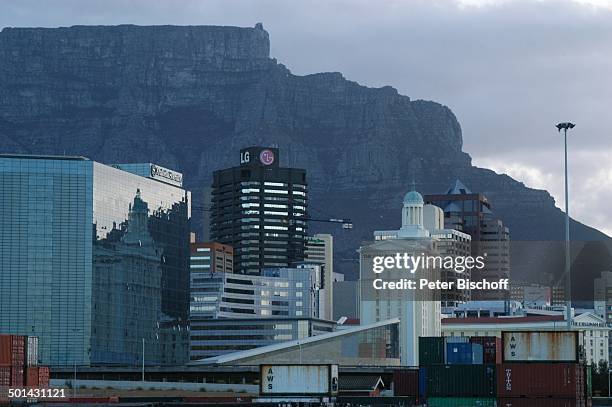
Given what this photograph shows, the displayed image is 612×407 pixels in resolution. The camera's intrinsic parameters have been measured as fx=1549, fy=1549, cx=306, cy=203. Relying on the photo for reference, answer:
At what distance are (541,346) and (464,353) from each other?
19964 millimetres

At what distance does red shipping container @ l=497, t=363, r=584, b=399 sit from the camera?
169500mm

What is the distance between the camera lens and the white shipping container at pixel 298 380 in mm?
170250

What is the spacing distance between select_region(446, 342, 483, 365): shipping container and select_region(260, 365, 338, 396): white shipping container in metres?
23.7

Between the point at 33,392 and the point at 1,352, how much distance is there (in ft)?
23.0

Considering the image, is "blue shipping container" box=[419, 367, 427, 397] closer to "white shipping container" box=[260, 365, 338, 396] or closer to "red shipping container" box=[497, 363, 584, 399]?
"red shipping container" box=[497, 363, 584, 399]

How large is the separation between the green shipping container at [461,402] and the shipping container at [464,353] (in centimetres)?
695

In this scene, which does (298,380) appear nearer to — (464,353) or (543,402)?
(543,402)

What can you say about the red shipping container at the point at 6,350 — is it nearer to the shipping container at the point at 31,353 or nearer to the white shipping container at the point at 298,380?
the shipping container at the point at 31,353

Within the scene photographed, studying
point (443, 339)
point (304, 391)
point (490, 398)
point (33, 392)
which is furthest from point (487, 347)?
point (33, 392)

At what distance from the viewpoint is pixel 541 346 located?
568 feet

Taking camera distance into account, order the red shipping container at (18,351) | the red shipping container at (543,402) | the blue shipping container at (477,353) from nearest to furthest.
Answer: the red shipping container at (543,402)
the red shipping container at (18,351)
the blue shipping container at (477,353)

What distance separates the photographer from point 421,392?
19075 cm

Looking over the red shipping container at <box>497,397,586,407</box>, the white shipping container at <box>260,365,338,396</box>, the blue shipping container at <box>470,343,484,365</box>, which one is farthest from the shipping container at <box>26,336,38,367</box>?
the red shipping container at <box>497,397,586,407</box>

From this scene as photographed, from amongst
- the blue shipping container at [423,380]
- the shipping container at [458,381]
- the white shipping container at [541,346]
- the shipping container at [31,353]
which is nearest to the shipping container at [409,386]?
the blue shipping container at [423,380]
